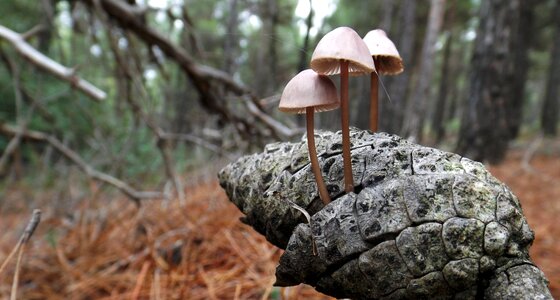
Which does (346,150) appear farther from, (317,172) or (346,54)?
(346,54)

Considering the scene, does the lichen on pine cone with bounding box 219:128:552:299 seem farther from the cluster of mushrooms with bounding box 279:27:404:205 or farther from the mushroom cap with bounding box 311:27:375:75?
the mushroom cap with bounding box 311:27:375:75

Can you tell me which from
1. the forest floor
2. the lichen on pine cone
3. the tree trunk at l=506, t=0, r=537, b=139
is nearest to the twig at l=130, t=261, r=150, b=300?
the forest floor

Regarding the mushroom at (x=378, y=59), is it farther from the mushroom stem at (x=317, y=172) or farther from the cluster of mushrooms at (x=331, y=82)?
the mushroom stem at (x=317, y=172)

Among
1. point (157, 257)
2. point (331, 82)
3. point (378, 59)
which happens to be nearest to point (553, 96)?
point (157, 257)

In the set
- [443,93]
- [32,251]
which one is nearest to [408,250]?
[32,251]

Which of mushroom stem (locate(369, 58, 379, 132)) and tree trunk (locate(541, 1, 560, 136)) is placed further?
tree trunk (locate(541, 1, 560, 136))

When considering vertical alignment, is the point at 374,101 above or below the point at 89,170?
above

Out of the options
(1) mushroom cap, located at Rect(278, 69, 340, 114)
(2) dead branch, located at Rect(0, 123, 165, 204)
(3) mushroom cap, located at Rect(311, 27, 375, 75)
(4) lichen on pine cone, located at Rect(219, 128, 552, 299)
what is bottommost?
(2) dead branch, located at Rect(0, 123, 165, 204)

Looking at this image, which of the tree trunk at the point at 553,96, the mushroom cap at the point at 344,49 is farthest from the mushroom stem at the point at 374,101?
the tree trunk at the point at 553,96
